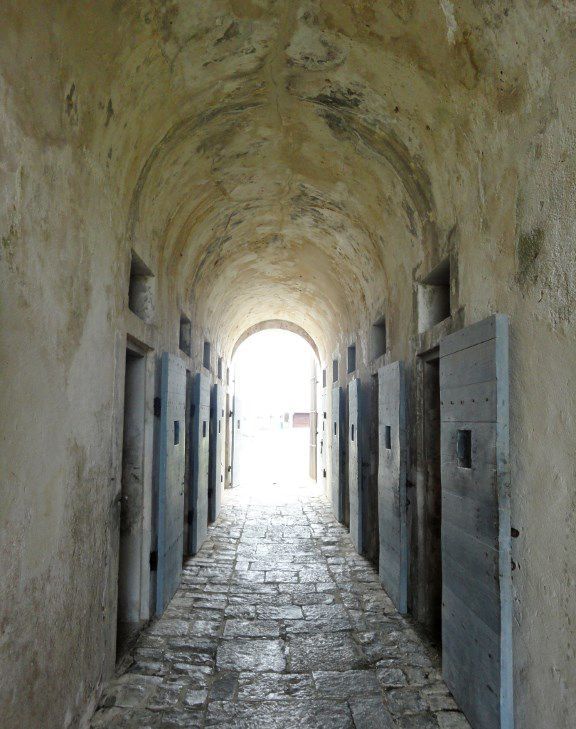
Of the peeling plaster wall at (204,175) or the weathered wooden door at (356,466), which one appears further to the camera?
the weathered wooden door at (356,466)

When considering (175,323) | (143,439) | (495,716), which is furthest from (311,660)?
(175,323)

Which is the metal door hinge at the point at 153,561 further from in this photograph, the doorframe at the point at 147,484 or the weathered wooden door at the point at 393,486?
the weathered wooden door at the point at 393,486

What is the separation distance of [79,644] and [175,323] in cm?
367

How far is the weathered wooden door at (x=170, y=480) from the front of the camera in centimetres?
483

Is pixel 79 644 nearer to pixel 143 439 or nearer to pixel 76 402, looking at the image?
pixel 76 402

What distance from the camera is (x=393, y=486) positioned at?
5.24m

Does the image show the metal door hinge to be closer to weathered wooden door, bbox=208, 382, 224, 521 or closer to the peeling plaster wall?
the peeling plaster wall

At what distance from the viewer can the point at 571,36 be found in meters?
2.12

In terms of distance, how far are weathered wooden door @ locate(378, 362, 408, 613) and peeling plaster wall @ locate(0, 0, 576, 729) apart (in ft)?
2.76

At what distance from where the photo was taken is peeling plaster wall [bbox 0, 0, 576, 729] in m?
2.22

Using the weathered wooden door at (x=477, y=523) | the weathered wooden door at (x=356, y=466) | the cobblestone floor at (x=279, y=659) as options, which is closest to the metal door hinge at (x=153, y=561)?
the cobblestone floor at (x=279, y=659)

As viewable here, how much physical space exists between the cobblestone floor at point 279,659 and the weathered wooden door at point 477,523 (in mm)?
448

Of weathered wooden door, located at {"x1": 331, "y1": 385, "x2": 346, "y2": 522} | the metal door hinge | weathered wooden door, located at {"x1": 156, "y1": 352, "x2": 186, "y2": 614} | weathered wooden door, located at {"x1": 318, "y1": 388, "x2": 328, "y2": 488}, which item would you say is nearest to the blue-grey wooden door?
weathered wooden door, located at {"x1": 318, "y1": 388, "x2": 328, "y2": 488}

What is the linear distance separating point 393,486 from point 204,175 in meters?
3.60
